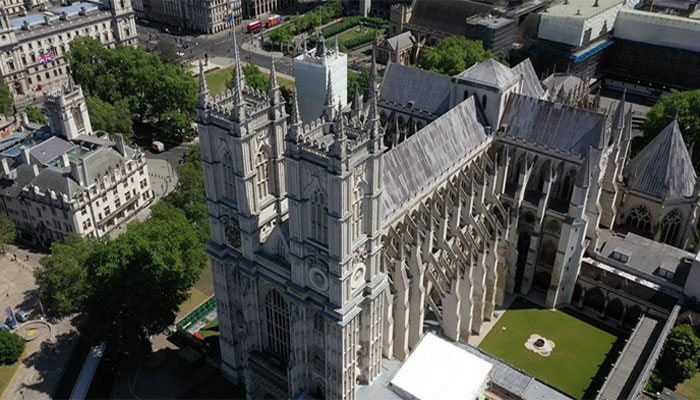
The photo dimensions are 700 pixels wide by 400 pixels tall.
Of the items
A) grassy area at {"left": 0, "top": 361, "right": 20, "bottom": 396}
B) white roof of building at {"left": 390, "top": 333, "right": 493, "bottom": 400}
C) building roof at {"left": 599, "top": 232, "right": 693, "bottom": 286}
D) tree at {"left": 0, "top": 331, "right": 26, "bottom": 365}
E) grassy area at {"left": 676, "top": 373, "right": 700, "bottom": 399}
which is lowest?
grassy area at {"left": 0, "top": 361, "right": 20, "bottom": 396}

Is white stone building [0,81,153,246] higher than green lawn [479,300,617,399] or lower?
higher

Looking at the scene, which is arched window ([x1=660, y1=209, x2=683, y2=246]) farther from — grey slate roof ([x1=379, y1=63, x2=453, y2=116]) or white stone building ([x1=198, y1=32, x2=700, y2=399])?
grey slate roof ([x1=379, y1=63, x2=453, y2=116])

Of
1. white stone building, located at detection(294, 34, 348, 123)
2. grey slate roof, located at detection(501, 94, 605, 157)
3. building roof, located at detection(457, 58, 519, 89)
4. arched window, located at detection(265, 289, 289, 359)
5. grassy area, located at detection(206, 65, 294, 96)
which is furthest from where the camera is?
grassy area, located at detection(206, 65, 294, 96)

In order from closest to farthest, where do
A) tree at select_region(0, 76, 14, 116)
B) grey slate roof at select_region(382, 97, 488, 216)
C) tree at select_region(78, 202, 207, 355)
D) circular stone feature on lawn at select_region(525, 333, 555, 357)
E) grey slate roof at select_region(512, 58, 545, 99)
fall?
grey slate roof at select_region(382, 97, 488, 216)
tree at select_region(78, 202, 207, 355)
circular stone feature on lawn at select_region(525, 333, 555, 357)
grey slate roof at select_region(512, 58, 545, 99)
tree at select_region(0, 76, 14, 116)

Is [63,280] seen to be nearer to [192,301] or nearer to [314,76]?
[192,301]

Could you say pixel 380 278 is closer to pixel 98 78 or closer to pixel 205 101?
pixel 205 101

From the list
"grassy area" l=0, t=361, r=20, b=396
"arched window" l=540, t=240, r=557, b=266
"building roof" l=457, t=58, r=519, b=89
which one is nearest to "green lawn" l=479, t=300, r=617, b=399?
"arched window" l=540, t=240, r=557, b=266

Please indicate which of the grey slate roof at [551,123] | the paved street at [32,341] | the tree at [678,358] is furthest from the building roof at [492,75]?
the paved street at [32,341]
